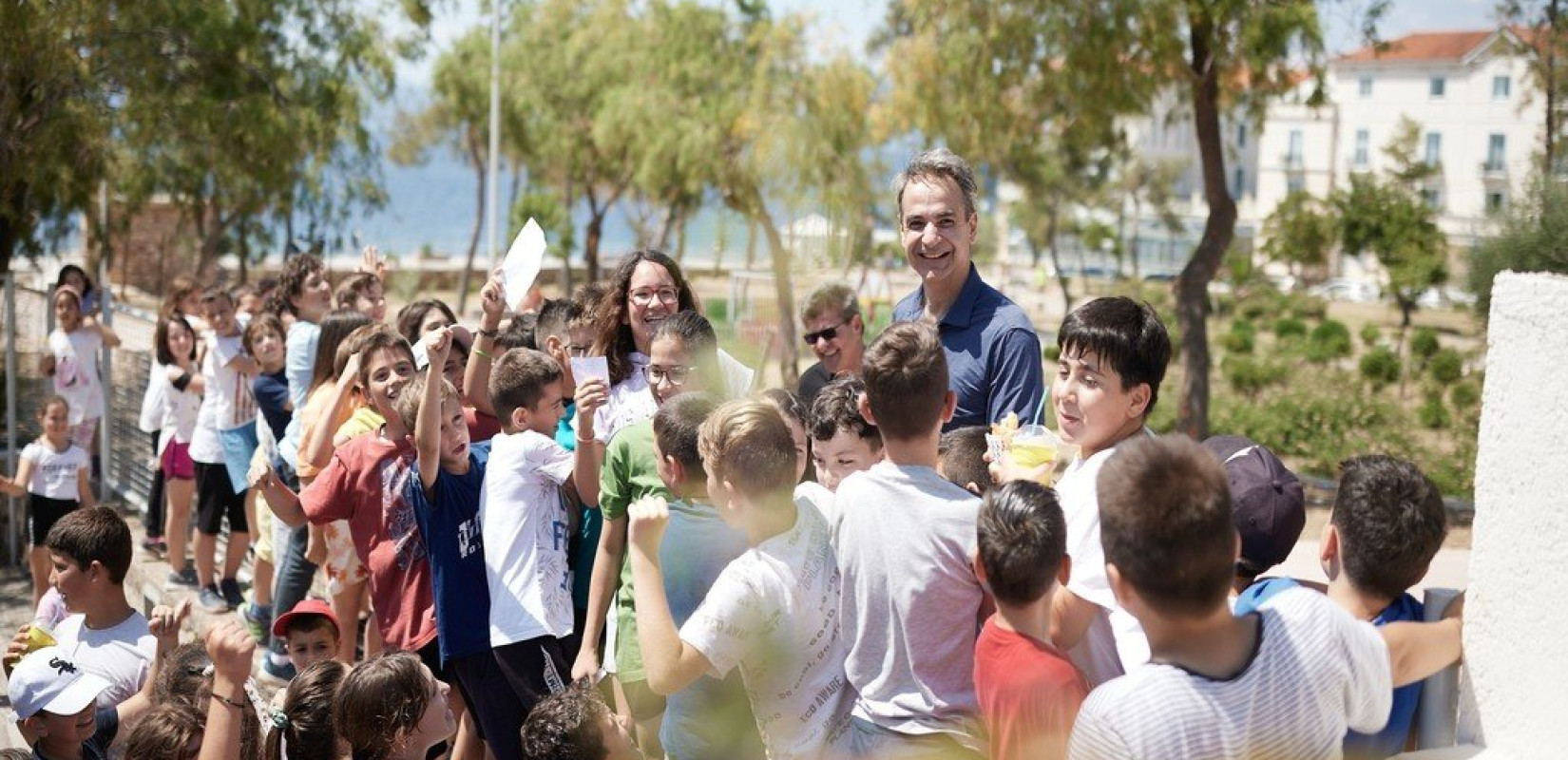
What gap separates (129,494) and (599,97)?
24.1 meters

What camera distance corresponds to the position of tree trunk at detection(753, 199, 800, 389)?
2275 centimetres

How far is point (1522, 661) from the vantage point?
2623mm

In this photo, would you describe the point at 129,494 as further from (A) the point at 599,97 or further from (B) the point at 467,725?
(A) the point at 599,97

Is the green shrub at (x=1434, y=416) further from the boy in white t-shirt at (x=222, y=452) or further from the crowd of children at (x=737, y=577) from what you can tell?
the crowd of children at (x=737, y=577)

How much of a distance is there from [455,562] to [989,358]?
1.80 meters

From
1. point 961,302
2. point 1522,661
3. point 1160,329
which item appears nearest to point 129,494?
point 961,302

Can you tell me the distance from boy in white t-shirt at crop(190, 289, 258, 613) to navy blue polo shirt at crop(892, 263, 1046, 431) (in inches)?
171

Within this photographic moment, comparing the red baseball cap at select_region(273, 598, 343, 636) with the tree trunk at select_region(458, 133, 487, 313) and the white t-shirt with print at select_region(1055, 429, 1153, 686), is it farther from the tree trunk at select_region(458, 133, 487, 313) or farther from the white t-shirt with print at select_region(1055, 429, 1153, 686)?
the tree trunk at select_region(458, 133, 487, 313)

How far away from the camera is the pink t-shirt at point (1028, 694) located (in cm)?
274

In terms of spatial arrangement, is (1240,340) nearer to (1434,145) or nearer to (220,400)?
(220,400)

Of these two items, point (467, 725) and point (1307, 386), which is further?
point (1307, 386)

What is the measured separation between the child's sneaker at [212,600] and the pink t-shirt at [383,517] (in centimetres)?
266

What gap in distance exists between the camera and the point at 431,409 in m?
4.36

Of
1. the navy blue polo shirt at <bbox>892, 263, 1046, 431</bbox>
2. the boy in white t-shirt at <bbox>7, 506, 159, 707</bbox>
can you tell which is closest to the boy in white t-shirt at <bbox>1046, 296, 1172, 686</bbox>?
the navy blue polo shirt at <bbox>892, 263, 1046, 431</bbox>
